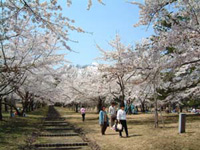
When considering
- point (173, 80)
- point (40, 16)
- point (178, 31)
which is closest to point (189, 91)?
point (173, 80)

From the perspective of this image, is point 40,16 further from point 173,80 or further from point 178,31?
point 173,80

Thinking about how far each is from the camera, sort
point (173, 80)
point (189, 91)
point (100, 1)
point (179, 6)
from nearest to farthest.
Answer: point (100, 1), point (179, 6), point (189, 91), point (173, 80)

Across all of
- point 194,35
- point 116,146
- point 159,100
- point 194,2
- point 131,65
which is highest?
point 194,2

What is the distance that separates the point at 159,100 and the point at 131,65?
489 inches

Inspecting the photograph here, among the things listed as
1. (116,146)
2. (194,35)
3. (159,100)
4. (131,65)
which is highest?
(194,35)

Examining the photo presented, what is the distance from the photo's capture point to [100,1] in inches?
174

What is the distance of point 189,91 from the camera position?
17.3 meters

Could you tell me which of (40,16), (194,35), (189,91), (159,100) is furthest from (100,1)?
(159,100)

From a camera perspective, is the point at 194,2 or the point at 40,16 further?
the point at 194,2

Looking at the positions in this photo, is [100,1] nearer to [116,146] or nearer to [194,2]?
[194,2]

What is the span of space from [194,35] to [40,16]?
14.1ft

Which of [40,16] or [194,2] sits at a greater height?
[194,2]

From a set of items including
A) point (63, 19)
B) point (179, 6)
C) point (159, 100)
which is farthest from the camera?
point (159, 100)

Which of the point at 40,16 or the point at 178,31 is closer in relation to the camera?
the point at 40,16
